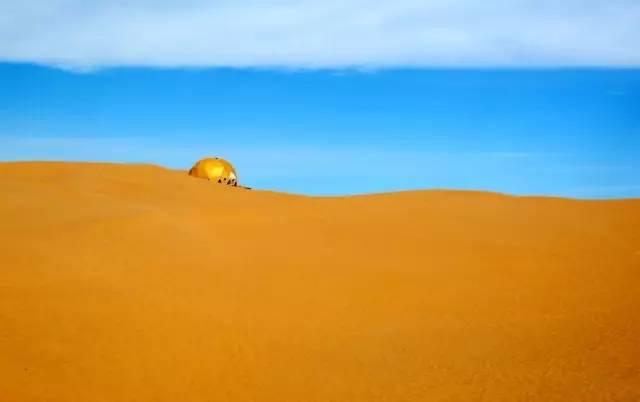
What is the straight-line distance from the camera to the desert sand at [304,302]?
6.74 metres

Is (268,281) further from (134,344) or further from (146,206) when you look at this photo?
(146,206)

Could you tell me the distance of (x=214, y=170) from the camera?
70.0 ft

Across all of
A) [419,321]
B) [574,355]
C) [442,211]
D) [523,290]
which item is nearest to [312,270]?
[419,321]

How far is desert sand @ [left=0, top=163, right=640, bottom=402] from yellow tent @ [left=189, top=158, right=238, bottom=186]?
22.2 feet

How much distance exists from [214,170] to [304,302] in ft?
42.3

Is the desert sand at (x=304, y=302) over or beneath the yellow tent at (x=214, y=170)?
beneath

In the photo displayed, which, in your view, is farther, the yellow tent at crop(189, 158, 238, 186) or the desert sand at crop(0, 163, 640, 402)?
the yellow tent at crop(189, 158, 238, 186)

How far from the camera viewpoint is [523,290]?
9.93 metres

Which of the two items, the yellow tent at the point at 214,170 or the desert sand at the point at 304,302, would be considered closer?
the desert sand at the point at 304,302

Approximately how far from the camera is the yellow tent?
2127cm

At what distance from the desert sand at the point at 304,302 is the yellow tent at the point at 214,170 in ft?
22.2

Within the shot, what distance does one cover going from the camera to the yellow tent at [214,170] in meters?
21.3

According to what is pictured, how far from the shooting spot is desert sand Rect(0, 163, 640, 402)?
22.1 ft

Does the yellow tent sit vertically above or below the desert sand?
above
